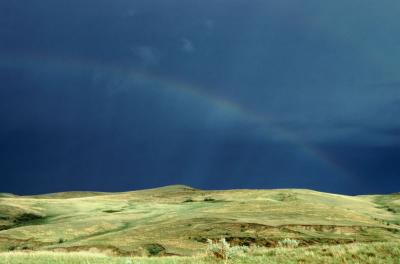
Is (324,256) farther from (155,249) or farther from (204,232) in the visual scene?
(204,232)

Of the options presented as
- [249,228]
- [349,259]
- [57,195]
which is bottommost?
[349,259]

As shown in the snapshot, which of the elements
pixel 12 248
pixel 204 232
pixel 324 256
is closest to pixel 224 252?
pixel 324 256

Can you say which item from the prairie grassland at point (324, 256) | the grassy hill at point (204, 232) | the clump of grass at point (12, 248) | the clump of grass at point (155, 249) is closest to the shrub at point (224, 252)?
the prairie grassland at point (324, 256)

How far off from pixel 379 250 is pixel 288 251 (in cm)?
357

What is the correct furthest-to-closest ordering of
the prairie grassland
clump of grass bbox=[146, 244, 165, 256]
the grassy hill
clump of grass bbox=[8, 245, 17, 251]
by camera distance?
clump of grass bbox=[8, 245, 17, 251] < the grassy hill < clump of grass bbox=[146, 244, 165, 256] < the prairie grassland

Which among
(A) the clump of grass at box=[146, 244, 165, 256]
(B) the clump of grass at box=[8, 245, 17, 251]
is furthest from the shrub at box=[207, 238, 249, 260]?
(B) the clump of grass at box=[8, 245, 17, 251]

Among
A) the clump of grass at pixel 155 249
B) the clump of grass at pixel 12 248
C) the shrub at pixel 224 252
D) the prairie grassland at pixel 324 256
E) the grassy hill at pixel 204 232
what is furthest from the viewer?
the clump of grass at pixel 12 248

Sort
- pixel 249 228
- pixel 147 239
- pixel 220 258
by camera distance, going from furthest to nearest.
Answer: pixel 249 228
pixel 147 239
pixel 220 258

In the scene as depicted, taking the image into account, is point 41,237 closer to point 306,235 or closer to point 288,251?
point 306,235

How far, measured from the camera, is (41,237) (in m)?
53.5

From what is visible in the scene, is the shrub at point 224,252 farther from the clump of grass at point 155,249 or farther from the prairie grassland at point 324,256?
the clump of grass at point 155,249

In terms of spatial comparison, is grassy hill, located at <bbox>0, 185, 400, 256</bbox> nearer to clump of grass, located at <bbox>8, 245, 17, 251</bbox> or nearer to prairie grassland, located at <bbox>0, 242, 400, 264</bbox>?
clump of grass, located at <bbox>8, 245, 17, 251</bbox>

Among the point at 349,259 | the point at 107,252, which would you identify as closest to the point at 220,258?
the point at 349,259

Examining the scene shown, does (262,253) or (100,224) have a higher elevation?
(100,224)
